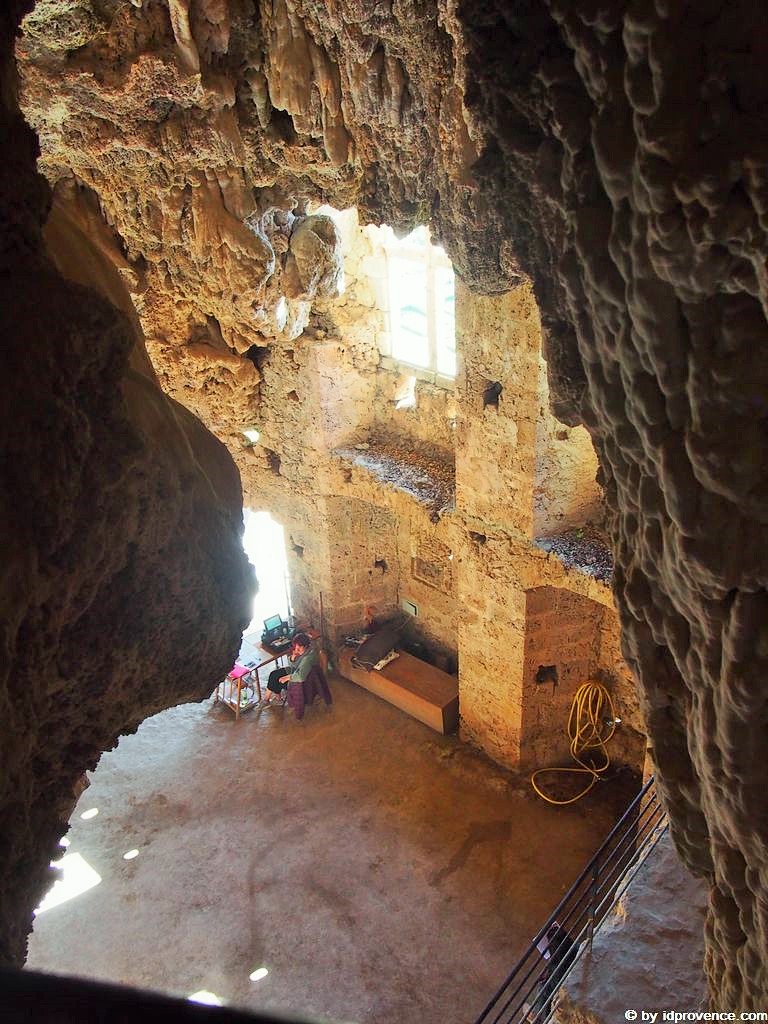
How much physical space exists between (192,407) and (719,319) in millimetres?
8604

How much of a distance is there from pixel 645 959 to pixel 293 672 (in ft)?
21.1

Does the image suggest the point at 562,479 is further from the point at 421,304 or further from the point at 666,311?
the point at 666,311

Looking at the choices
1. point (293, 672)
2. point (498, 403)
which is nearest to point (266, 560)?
point (293, 672)

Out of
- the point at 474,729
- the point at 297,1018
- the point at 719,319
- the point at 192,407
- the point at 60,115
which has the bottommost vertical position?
the point at 474,729

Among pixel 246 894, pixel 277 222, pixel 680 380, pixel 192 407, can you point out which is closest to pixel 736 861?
pixel 680 380

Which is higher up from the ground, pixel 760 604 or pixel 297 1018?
pixel 297 1018

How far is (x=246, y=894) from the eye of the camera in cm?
796

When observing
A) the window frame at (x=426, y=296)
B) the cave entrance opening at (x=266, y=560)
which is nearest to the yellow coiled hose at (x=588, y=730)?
the window frame at (x=426, y=296)

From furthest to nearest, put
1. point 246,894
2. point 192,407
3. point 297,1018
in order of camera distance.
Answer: point 192,407 < point 246,894 < point 297,1018

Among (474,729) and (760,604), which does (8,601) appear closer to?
(760,604)

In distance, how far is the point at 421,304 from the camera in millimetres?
9141

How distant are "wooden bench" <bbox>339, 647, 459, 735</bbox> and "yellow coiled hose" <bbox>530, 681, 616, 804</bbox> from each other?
3.84ft

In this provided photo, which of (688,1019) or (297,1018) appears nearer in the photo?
(297,1018)

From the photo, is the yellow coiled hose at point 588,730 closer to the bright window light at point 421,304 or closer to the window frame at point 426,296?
the window frame at point 426,296
